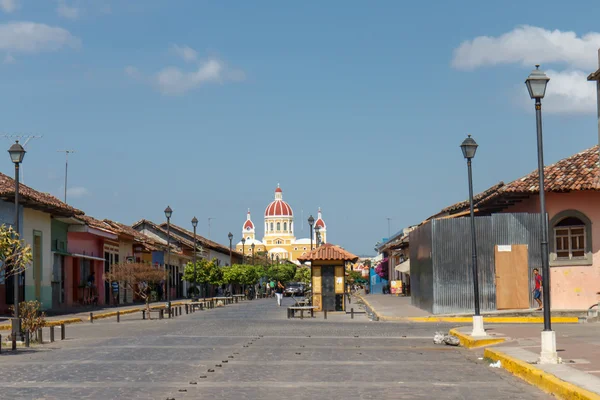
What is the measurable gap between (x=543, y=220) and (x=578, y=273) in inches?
746

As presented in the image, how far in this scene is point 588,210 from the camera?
106 feet

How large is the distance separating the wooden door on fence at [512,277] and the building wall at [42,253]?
20829 mm

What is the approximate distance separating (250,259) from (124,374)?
111917 mm

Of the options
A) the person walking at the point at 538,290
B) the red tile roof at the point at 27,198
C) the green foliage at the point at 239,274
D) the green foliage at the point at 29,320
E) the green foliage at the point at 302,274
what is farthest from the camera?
the green foliage at the point at 302,274

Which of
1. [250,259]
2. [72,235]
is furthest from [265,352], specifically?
[250,259]

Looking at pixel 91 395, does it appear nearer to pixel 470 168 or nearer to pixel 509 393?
pixel 509 393

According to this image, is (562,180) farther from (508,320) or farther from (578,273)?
(508,320)

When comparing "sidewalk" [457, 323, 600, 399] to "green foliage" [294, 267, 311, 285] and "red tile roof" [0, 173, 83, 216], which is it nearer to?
"red tile roof" [0, 173, 83, 216]

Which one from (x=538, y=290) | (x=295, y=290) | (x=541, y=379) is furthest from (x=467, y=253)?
(x=295, y=290)

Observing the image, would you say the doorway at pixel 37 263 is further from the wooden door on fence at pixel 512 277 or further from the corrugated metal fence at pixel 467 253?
the wooden door on fence at pixel 512 277

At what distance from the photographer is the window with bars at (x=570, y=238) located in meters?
32.6

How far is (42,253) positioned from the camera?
4481cm

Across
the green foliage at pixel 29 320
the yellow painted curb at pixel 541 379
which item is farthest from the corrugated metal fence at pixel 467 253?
the yellow painted curb at pixel 541 379

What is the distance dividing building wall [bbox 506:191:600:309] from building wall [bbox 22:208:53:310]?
22499mm
